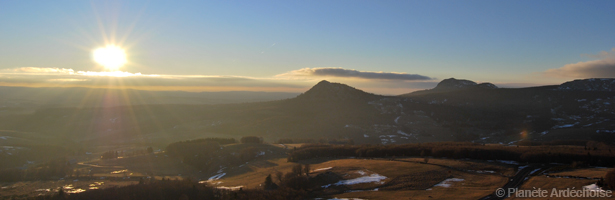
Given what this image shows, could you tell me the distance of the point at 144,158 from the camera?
376ft

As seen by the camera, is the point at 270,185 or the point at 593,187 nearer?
the point at 593,187

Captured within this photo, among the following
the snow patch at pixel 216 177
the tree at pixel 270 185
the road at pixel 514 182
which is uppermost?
the road at pixel 514 182

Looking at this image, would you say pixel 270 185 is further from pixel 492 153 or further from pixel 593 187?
pixel 593 187

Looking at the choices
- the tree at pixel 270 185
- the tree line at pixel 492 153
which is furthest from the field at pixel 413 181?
the tree line at pixel 492 153

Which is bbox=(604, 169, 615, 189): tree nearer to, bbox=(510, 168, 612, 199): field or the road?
bbox=(510, 168, 612, 199): field

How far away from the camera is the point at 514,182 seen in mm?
49562

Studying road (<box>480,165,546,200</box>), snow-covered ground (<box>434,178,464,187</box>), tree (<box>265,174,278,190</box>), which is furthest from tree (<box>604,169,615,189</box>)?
tree (<box>265,174,278,190</box>)

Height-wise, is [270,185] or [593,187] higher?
[593,187]

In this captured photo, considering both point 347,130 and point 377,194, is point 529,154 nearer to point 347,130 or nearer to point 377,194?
point 377,194

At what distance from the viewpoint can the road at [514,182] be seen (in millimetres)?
42688

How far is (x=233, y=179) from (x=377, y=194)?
144 feet

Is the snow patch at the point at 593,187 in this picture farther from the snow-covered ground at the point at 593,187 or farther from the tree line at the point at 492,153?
the tree line at the point at 492,153

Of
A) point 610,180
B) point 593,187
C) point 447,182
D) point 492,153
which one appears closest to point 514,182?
point 447,182

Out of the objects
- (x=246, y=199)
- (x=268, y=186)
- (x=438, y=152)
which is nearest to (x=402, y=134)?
(x=438, y=152)
